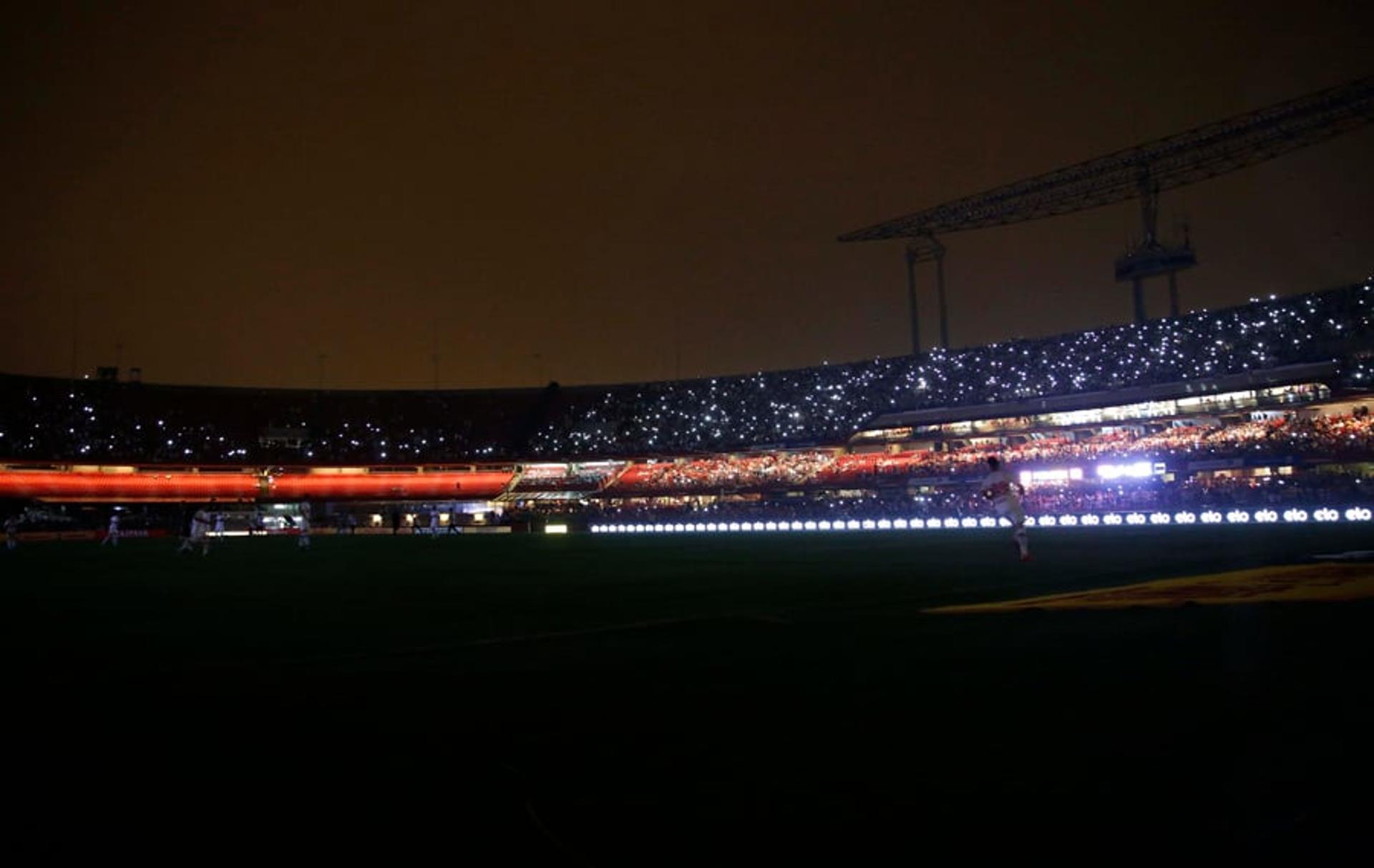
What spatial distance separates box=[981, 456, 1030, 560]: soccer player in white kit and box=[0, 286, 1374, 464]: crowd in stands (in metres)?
56.3

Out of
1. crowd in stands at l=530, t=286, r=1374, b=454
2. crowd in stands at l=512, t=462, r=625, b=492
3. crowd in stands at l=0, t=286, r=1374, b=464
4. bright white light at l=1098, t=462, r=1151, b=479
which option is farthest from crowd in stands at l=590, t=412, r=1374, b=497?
crowd in stands at l=512, t=462, r=625, b=492

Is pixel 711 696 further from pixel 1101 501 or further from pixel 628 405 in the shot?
pixel 628 405

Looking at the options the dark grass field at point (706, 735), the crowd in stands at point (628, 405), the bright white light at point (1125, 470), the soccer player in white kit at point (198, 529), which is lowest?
the dark grass field at point (706, 735)

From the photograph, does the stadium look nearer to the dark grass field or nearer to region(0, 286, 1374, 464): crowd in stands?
the dark grass field

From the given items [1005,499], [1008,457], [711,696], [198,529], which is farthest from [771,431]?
[711,696]

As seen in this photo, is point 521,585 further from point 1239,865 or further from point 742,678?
point 1239,865

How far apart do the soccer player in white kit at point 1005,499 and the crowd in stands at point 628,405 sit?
5634cm

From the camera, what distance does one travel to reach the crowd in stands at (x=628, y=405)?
7162 cm

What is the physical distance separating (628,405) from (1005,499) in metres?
87.0

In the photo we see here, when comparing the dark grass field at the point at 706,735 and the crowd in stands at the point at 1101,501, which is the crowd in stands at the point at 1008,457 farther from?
the dark grass field at the point at 706,735

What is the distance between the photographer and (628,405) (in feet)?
344

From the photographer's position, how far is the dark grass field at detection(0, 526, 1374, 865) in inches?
137

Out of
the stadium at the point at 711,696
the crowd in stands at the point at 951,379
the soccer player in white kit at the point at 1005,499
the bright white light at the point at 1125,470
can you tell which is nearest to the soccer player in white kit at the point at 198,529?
the stadium at the point at 711,696

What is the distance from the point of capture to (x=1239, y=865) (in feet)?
9.75
